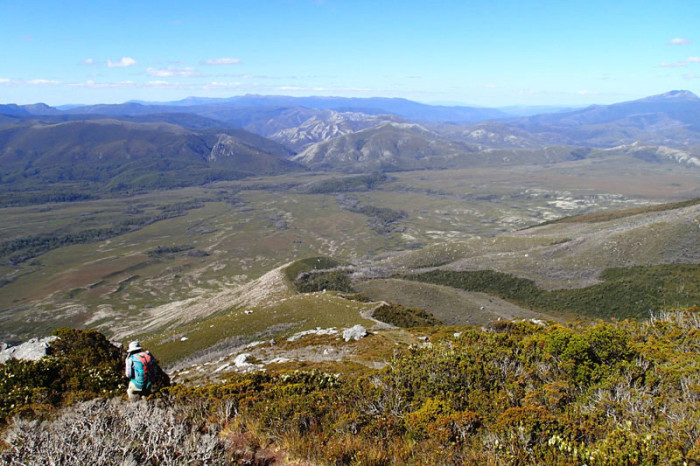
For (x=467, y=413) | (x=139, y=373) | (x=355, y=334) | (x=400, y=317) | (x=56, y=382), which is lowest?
(x=400, y=317)

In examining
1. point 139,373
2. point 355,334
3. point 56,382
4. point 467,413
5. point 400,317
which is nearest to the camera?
point 467,413

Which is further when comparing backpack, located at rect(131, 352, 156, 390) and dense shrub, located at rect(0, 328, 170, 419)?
dense shrub, located at rect(0, 328, 170, 419)

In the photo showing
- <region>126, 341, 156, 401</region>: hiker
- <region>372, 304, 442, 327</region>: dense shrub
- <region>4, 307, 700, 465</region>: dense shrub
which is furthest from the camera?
<region>372, 304, 442, 327</region>: dense shrub

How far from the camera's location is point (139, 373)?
14961 mm

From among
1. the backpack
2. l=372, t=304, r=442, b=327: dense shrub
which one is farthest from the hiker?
l=372, t=304, r=442, b=327: dense shrub

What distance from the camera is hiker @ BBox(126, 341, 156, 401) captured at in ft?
49.0

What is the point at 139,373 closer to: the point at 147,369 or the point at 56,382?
the point at 147,369

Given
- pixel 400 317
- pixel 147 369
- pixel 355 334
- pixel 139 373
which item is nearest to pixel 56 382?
pixel 139 373

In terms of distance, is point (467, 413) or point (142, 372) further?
point (142, 372)

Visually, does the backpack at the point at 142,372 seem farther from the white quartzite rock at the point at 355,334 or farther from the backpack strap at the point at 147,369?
the white quartzite rock at the point at 355,334

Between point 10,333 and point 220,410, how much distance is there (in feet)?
500

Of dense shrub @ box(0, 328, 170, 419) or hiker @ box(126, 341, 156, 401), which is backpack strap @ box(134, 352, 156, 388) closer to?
hiker @ box(126, 341, 156, 401)

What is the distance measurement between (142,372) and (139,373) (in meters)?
0.12

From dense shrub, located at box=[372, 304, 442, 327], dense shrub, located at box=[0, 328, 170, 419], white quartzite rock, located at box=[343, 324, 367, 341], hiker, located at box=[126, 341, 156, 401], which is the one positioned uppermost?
hiker, located at box=[126, 341, 156, 401]
